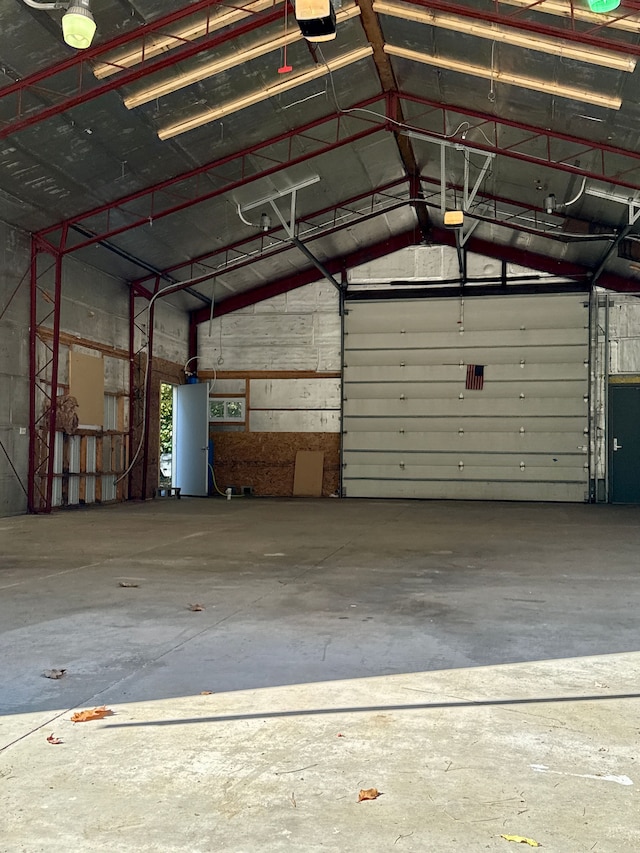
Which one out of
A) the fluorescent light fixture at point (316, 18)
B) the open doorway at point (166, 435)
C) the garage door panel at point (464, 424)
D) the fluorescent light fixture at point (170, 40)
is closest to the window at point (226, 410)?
the open doorway at point (166, 435)

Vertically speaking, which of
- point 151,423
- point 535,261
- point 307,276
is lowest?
point 151,423

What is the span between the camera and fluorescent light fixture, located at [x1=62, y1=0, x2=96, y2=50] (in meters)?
6.69

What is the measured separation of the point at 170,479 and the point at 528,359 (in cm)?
941

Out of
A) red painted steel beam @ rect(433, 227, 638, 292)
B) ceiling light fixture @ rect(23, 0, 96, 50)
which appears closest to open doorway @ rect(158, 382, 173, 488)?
red painted steel beam @ rect(433, 227, 638, 292)

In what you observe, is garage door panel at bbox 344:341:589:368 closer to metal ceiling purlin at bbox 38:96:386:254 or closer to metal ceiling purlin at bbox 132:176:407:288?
metal ceiling purlin at bbox 132:176:407:288

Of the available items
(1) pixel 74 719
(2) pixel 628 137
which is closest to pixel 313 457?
(2) pixel 628 137

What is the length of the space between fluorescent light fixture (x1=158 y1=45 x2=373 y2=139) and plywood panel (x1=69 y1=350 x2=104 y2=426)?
5.18 meters

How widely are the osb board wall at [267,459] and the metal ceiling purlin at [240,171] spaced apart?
709cm

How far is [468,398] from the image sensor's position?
1811cm

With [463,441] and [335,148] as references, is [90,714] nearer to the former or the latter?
[335,148]

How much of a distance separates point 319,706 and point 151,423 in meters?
14.5

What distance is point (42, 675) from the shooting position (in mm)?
3664

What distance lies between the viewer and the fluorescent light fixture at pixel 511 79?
984cm

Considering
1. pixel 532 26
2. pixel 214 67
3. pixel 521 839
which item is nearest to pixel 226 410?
pixel 214 67
